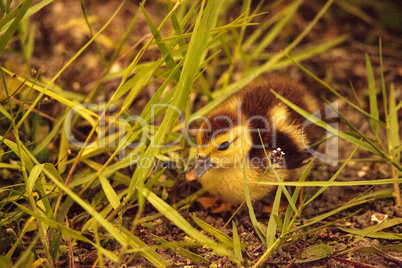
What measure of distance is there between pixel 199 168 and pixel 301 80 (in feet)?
4.17

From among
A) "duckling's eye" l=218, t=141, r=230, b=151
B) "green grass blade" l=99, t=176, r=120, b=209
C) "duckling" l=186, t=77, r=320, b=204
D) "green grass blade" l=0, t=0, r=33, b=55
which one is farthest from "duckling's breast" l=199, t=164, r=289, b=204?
"green grass blade" l=0, t=0, r=33, b=55

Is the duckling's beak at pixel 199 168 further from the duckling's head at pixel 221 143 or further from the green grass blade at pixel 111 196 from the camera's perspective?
the green grass blade at pixel 111 196

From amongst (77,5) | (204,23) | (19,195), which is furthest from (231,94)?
(77,5)

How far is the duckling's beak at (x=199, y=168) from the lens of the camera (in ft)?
5.99

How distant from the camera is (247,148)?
75.0 inches

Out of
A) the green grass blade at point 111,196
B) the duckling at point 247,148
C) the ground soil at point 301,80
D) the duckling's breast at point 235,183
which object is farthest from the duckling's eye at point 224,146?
the green grass blade at point 111,196

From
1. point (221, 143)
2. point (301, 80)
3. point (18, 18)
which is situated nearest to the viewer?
point (18, 18)

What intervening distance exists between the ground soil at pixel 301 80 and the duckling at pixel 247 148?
0.58 ft

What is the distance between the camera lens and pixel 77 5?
309cm

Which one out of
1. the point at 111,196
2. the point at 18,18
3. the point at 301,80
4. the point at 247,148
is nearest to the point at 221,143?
the point at 247,148

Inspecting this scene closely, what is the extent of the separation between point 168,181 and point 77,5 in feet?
5.98

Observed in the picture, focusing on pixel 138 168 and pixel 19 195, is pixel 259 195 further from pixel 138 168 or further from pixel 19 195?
pixel 19 195

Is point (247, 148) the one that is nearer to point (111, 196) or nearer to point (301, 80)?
point (111, 196)

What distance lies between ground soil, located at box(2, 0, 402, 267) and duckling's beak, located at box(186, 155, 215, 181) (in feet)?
0.59
